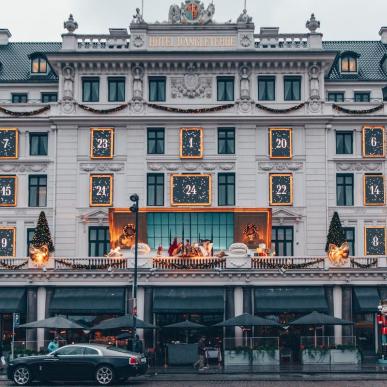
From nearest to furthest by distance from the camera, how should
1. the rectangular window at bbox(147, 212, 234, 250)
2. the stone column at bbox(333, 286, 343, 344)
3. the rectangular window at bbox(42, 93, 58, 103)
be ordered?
1. the stone column at bbox(333, 286, 343, 344)
2. the rectangular window at bbox(147, 212, 234, 250)
3. the rectangular window at bbox(42, 93, 58, 103)

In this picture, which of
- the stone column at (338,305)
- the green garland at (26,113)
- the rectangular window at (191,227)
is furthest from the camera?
the green garland at (26,113)

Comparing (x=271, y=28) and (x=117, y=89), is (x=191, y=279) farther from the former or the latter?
(x=271, y=28)

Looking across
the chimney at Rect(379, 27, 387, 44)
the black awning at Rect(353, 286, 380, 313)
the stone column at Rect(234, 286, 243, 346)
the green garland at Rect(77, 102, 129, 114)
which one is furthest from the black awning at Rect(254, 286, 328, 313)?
the chimney at Rect(379, 27, 387, 44)

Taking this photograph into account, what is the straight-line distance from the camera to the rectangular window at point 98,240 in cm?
5816

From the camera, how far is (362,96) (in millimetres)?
62469

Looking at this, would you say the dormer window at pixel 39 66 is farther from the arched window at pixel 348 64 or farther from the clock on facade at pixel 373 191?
the clock on facade at pixel 373 191

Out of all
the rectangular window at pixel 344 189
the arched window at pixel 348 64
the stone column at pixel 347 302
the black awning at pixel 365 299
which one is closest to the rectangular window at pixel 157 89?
the rectangular window at pixel 344 189

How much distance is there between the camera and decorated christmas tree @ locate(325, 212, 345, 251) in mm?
54750

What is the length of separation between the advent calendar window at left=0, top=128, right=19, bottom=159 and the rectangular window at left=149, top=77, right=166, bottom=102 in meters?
9.13

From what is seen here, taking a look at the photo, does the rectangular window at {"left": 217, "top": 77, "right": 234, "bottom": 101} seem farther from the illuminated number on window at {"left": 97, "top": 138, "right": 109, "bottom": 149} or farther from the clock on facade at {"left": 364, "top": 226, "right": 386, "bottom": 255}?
the clock on facade at {"left": 364, "top": 226, "right": 386, "bottom": 255}

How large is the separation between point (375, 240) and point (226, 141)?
1147 centimetres

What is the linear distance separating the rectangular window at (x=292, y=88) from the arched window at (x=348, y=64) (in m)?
5.53

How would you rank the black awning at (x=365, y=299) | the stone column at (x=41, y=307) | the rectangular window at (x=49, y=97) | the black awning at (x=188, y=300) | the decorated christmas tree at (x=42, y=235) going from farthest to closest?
the rectangular window at (x=49, y=97), the decorated christmas tree at (x=42, y=235), the stone column at (x=41, y=307), the black awning at (x=365, y=299), the black awning at (x=188, y=300)

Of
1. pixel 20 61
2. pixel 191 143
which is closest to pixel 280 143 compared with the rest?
pixel 191 143
